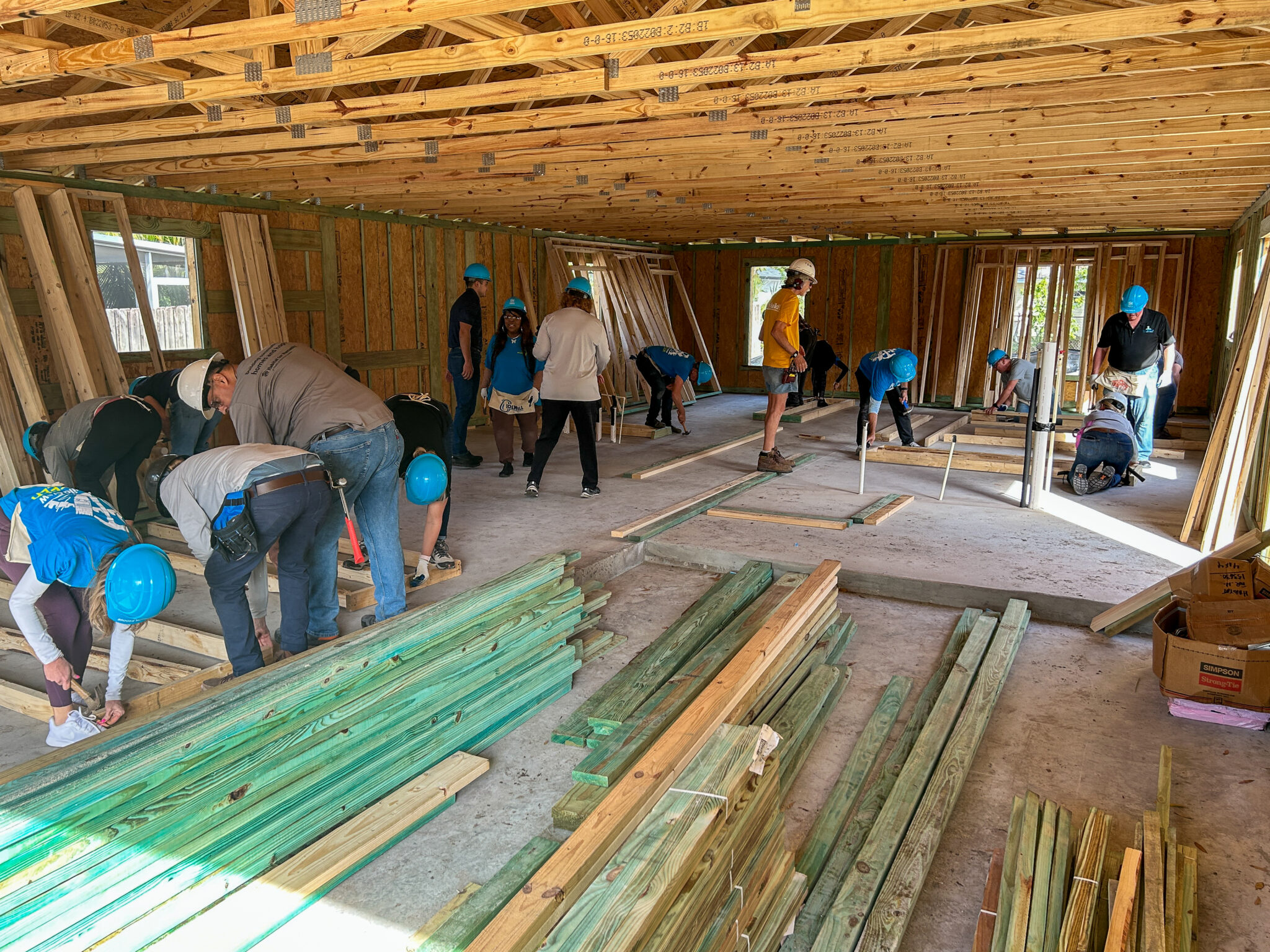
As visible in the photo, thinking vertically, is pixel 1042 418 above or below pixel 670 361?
below

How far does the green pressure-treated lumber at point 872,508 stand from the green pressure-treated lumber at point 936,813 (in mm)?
2192

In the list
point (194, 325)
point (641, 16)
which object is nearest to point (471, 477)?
point (194, 325)

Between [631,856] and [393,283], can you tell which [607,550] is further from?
[393,283]

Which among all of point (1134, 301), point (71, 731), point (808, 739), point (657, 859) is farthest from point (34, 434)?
point (1134, 301)

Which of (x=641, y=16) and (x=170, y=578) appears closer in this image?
(x=170, y=578)

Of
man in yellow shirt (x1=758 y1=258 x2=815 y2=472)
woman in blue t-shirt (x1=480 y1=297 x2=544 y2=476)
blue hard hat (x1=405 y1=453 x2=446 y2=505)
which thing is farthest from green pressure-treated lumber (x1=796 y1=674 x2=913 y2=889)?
woman in blue t-shirt (x1=480 y1=297 x2=544 y2=476)

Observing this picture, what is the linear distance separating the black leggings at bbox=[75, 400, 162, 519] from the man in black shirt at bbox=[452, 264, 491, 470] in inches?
136

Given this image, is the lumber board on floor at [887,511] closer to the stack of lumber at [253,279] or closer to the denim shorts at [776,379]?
the denim shorts at [776,379]

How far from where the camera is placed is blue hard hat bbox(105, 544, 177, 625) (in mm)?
3271

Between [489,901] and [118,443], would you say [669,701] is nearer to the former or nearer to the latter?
[489,901]

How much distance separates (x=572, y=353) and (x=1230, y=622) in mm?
4730

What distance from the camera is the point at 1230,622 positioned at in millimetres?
3791

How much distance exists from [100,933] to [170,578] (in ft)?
4.32

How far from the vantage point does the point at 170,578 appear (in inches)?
133
